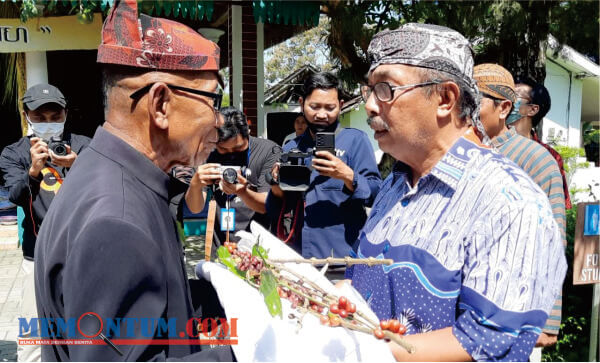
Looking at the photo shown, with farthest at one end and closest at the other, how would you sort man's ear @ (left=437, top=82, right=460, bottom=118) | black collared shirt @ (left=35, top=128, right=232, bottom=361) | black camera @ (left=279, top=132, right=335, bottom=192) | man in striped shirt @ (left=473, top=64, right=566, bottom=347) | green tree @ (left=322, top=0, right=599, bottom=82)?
green tree @ (left=322, top=0, right=599, bottom=82)
black camera @ (left=279, top=132, right=335, bottom=192)
man in striped shirt @ (left=473, top=64, right=566, bottom=347)
man's ear @ (left=437, top=82, right=460, bottom=118)
black collared shirt @ (left=35, top=128, right=232, bottom=361)

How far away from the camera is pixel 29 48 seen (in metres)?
7.50

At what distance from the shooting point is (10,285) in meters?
6.45

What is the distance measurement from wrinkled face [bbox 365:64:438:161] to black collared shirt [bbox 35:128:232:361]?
0.81m

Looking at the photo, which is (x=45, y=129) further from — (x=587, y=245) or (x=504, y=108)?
(x=587, y=245)

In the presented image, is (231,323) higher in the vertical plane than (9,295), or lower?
higher

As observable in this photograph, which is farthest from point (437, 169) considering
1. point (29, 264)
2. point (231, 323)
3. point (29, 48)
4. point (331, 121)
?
point (29, 48)

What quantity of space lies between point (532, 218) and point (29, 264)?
11.2 feet

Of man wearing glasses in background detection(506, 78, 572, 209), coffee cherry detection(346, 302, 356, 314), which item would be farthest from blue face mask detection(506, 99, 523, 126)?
coffee cherry detection(346, 302, 356, 314)

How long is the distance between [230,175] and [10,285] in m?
4.67

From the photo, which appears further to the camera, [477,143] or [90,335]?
[477,143]

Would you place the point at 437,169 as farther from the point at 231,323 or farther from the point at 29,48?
the point at 29,48

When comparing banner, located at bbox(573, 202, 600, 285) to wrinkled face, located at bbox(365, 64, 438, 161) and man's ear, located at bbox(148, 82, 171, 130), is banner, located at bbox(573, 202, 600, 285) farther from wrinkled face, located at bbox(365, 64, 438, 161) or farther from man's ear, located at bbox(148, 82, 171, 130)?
man's ear, located at bbox(148, 82, 171, 130)

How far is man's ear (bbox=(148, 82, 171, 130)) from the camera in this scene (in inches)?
56.8

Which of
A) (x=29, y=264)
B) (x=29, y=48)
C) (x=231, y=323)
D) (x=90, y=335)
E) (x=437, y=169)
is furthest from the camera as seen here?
(x=29, y=48)
